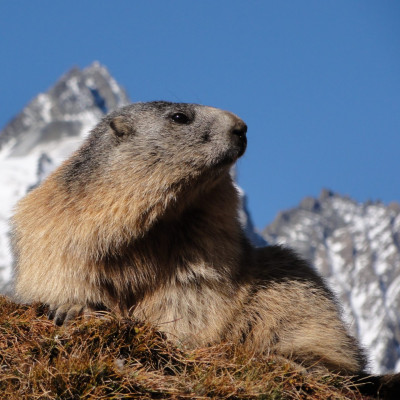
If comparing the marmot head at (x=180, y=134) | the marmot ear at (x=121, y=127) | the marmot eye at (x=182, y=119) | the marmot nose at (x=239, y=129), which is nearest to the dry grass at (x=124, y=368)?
the marmot head at (x=180, y=134)

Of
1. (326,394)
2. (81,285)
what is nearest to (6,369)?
(81,285)

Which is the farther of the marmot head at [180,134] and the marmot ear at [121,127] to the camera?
the marmot ear at [121,127]

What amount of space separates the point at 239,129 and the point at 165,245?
182 cm

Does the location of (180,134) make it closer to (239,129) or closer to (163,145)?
(163,145)

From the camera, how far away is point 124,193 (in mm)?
8359

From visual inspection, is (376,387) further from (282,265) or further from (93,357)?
(93,357)

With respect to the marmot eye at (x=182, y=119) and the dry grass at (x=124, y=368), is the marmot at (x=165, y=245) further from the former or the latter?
the dry grass at (x=124, y=368)

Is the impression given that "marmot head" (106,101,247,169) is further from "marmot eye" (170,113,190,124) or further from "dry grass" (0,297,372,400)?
"dry grass" (0,297,372,400)

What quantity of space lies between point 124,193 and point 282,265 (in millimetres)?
2807

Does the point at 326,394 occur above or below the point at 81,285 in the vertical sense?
below

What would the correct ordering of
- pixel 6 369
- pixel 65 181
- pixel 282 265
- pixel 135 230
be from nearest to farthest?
pixel 6 369 < pixel 135 230 < pixel 65 181 < pixel 282 265

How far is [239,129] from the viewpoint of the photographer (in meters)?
8.75

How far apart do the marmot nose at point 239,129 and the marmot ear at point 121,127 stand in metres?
1.47

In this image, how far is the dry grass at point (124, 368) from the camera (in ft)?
22.2
